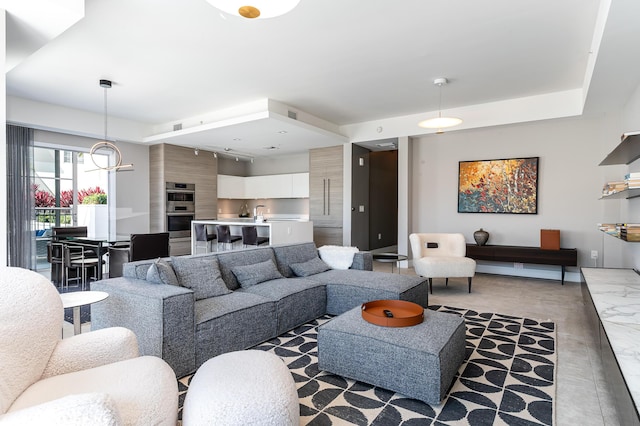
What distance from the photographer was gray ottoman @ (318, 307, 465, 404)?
209 centimetres

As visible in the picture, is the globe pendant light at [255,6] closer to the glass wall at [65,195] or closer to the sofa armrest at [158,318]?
the sofa armrest at [158,318]

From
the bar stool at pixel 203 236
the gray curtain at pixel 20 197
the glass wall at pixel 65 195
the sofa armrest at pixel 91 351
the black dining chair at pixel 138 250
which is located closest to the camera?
the sofa armrest at pixel 91 351

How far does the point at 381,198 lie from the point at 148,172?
17.5 feet

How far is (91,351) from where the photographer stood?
1.75 meters

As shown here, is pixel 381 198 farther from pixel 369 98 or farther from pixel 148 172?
pixel 148 172

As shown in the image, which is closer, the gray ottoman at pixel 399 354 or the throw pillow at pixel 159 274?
the gray ottoman at pixel 399 354

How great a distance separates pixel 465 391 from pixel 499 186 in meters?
4.80

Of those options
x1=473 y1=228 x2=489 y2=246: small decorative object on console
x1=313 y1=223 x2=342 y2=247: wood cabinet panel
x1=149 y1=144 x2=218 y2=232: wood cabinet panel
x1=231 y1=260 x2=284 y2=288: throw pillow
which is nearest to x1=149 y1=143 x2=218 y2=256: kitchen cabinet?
x1=149 y1=144 x2=218 y2=232: wood cabinet panel

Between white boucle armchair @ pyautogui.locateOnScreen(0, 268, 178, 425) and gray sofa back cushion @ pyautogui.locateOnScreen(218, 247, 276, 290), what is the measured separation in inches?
63.9

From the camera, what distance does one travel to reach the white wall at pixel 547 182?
5.52 metres

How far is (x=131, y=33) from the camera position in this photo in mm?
3549

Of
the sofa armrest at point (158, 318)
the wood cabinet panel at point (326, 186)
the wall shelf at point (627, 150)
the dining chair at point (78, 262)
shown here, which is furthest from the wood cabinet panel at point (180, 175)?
the wall shelf at point (627, 150)

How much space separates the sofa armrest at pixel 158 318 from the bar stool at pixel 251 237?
11.1 feet

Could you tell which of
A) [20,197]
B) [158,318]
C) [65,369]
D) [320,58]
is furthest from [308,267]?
[20,197]
